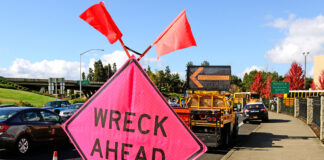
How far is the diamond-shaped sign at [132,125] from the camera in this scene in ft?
10.6

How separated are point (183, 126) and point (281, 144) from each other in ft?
37.4

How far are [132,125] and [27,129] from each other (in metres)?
8.61

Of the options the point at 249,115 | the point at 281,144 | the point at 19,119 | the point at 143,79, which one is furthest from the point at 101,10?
the point at 249,115

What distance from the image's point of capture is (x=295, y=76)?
195 ft

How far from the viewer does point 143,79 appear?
3.38m

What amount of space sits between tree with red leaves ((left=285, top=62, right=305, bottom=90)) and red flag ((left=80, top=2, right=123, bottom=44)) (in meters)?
59.5

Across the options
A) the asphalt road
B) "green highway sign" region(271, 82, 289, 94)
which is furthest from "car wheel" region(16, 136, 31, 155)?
"green highway sign" region(271, 82, 289, 94)

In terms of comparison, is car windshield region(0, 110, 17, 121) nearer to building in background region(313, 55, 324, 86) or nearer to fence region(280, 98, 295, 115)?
fence region(280, 98, 295, 115)

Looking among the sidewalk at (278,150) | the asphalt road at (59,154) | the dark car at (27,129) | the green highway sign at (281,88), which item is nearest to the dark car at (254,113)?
the sidewalk at (278,150)

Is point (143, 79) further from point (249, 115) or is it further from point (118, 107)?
point (249, 115)

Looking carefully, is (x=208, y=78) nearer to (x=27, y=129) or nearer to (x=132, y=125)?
(x=27, y=129)

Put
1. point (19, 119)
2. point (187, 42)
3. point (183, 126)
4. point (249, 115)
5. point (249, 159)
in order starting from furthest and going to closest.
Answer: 1. point (249, 115)
2. point (19, 119)
3. point (249, 159)
4. point (187, 42)
5. point (183, 126)

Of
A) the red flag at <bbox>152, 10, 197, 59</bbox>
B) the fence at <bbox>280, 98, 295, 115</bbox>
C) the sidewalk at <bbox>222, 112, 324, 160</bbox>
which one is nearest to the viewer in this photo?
the red flag at <bbox>152, 10, 197, 59</bbox>

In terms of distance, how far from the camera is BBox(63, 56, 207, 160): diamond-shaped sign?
10.6 feet
